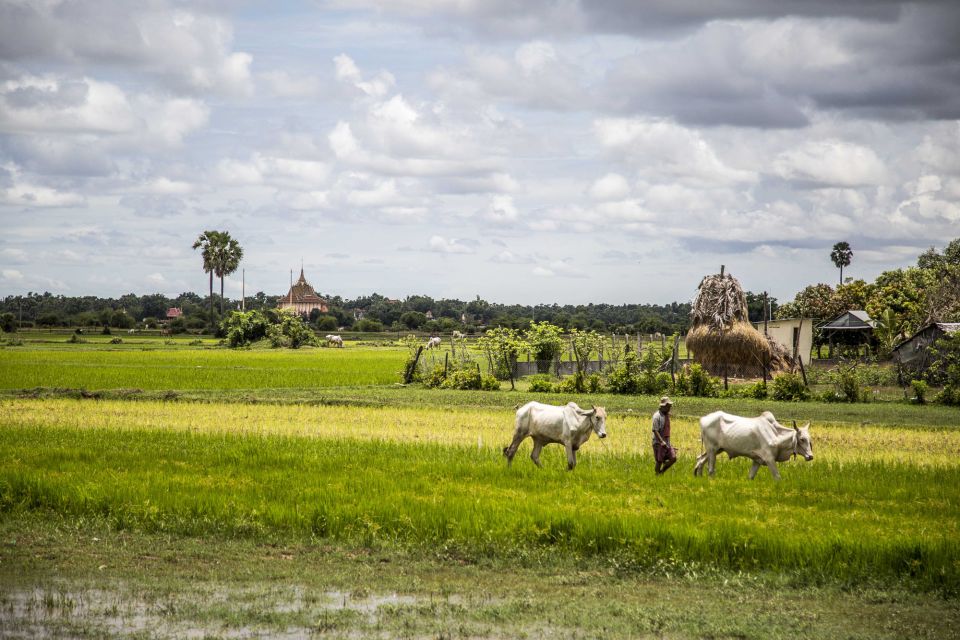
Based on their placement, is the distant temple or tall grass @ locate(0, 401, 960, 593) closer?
tall grass @ locate(0, 401, 960, 593)

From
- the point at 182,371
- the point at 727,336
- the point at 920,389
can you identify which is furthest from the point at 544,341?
the point at 920,389

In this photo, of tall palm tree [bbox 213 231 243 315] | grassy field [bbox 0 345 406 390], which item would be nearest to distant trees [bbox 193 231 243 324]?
tall palm tree [bbox 213 231 243 315]

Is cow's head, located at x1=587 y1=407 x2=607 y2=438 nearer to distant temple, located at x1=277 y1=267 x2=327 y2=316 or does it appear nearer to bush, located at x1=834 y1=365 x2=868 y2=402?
bush, located at x1=834 y1=365 x2=868 y2=402

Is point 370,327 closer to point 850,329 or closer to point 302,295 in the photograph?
point 302,295

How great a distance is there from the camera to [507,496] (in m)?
12.2

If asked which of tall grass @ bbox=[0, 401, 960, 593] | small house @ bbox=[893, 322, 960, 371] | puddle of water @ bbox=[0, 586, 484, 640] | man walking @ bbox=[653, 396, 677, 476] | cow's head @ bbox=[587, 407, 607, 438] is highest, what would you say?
small house @ bbox=[893, 322, 960, 371]

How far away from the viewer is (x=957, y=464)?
15820 millimetres

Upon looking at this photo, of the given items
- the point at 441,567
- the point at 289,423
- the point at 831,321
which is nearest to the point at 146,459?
the point at 289,423

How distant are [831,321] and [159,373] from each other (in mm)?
30592

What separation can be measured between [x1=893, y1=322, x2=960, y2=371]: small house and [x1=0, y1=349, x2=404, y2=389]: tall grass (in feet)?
60.1

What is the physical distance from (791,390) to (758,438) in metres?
16.3

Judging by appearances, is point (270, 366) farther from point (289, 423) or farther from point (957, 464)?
point (957, 464)

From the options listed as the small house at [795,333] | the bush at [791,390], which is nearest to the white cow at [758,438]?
the bush at [791,390]

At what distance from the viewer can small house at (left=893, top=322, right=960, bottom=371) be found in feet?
104
